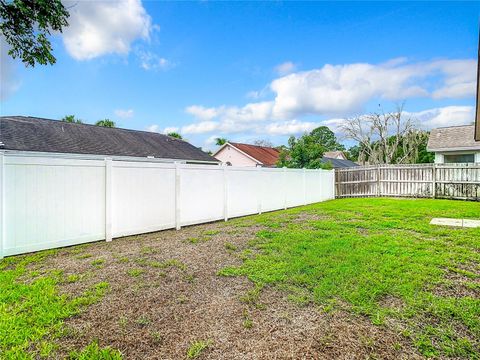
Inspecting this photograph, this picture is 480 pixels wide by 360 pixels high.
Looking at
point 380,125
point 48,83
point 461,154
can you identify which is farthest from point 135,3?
point 380,125

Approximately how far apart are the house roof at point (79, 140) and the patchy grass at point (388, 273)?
11403mm

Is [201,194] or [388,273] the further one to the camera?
[201,194]

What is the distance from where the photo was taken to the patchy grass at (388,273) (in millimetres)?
2518

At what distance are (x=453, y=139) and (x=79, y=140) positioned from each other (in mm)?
22303

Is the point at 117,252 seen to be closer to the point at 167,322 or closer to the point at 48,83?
the point at 167,322

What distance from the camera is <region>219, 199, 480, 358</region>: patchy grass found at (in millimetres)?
2518

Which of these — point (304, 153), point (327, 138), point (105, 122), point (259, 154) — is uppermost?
point (327, 138)

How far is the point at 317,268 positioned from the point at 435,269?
1616mm

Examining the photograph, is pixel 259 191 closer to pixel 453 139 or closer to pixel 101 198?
pixel 101 198

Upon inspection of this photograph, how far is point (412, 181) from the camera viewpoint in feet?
45.9

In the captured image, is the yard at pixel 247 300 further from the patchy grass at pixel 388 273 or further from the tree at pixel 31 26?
the tree at pixel 31 26

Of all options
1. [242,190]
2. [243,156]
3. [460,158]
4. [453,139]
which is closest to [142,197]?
[242,190]

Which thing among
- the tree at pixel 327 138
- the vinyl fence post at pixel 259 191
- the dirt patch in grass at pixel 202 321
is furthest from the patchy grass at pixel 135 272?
the tree at pixel 327 138

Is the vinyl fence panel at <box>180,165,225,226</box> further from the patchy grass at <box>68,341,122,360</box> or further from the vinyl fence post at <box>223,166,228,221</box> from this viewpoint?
the patchy grass at <box>68,341,122,360</box>
